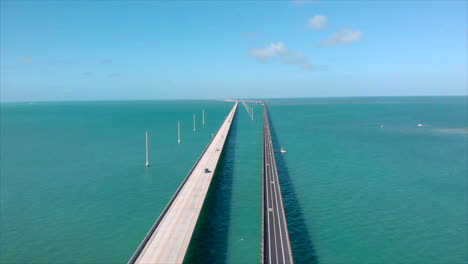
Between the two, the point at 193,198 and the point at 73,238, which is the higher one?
the point at 193,198

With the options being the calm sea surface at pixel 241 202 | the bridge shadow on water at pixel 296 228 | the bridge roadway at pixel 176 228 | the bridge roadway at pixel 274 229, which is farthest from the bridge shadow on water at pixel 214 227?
the bridge shadow on water at pixel 296 228

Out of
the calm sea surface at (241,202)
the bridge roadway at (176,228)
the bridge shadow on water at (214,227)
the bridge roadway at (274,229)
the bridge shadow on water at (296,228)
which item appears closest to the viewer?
the bridge roadway at (176,228)

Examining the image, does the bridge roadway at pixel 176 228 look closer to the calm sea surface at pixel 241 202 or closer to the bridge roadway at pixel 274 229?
the calm sea surface at pixel 241 202

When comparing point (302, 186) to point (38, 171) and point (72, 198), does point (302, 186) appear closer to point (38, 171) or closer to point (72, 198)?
point (72, 198)

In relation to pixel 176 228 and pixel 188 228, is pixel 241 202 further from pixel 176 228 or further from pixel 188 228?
pixel 176 228

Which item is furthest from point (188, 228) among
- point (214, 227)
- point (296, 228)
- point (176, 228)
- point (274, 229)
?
point (296, 228)

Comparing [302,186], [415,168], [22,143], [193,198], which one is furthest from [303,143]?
[22,143]

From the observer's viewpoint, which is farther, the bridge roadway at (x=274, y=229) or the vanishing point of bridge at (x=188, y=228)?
the bridge roadway at (x=274, y=229)

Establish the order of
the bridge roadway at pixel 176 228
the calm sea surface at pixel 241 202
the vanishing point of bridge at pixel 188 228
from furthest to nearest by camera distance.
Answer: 1. the calm sea surface at pixel 241 202
2. the vanishing point of bridge at pixel 188 228
3. the bridge roadway at pixel 176 228
